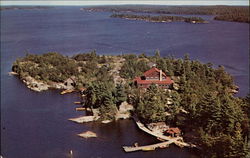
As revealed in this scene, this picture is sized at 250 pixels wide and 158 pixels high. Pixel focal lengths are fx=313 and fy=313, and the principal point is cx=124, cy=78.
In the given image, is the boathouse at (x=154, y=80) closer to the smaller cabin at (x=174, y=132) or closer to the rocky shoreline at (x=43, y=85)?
the rocky shoreline at (x=43, y=85)

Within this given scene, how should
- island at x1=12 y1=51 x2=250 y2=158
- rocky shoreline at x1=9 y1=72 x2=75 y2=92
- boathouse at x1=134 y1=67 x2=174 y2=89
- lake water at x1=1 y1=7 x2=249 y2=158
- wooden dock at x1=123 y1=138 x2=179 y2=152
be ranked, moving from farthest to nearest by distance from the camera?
rocky shoreline at x1=9 y1=72 x2=75 y2=92 → boathouse at x1=134 y1=67 x2=174 y2=89 → lake water at x1=1 y1=7 x2=249 y2=158 → wooden dock at x1=123 y1=138 x2=179 y2=152 → island at x1=12 y1=51 x2=250 y2=158

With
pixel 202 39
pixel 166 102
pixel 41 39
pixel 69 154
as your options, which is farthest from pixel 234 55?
pixel 41 39

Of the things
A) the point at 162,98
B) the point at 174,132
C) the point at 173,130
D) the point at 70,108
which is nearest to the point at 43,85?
the point at 70,108

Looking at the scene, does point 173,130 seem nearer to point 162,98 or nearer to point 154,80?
point 162,98

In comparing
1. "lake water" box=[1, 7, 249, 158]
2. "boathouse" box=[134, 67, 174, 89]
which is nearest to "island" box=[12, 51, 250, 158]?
"boathouse" box=[134, 67, 174, 89]

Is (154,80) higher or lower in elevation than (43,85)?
higher

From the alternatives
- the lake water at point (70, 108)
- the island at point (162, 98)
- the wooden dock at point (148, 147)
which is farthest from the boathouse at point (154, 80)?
the wooden dock at point (148, 147)

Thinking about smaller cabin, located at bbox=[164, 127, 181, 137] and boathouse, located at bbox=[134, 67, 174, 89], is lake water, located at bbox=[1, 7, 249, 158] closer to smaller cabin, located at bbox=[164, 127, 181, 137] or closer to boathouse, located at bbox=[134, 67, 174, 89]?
smaller cabin, located at bbox=[164, 127, 181, 137]

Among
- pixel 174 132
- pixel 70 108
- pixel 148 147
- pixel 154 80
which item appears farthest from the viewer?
pixel 154 80
